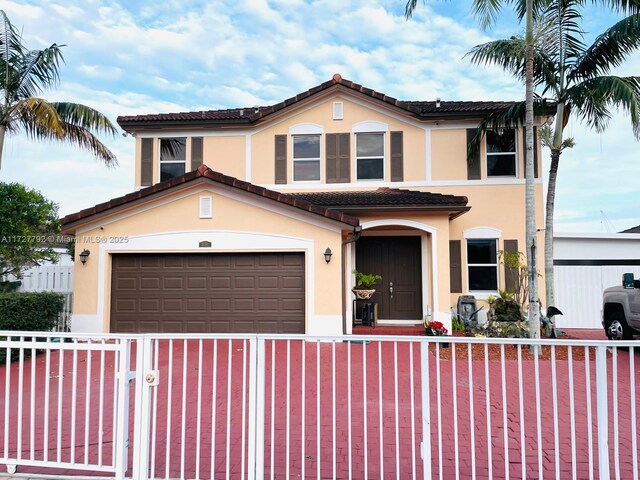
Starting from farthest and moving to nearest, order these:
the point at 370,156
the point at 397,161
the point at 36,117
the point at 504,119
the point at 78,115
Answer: the point at 370,156 → the point at 397,161 → the point at 504,119 → the point at 78,115 → the point at 36,117

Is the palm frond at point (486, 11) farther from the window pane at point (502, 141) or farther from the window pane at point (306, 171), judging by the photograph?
the window pane at point (306, 171)

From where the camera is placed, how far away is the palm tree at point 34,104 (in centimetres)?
1035

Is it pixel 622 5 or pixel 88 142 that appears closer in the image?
pixel 622 5

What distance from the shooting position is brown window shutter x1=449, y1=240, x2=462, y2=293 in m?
12.9

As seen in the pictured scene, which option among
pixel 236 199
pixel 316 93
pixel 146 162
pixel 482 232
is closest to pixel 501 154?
pixel 482 232

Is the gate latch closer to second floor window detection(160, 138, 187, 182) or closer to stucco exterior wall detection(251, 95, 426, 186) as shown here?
stucco exterior wall detection(251, 95, 426, 186)

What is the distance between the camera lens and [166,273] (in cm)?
1088

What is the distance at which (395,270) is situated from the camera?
42.3 ft

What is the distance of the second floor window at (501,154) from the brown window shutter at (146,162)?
37.7 ft

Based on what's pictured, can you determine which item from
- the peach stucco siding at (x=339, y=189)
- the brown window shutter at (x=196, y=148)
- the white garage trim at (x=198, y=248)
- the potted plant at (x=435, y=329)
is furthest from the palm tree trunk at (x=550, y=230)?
the brown window shutter at (x=196, y=148)

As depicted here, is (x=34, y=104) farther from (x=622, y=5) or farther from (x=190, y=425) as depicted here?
(x=622, y=5)

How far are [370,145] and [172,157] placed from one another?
6.96m

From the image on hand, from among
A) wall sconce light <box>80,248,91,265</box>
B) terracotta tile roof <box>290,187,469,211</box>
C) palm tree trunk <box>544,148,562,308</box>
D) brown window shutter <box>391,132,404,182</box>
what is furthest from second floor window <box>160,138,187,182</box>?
palm tree trunk <box>544,148,562,308</box>

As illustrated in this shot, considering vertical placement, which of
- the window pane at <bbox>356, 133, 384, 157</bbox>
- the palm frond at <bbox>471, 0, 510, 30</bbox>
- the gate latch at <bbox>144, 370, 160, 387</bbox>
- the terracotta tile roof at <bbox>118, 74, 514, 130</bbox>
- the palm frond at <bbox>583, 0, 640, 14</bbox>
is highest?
the palm frond at <bbox>583, 0, 640, 14</bbox>
